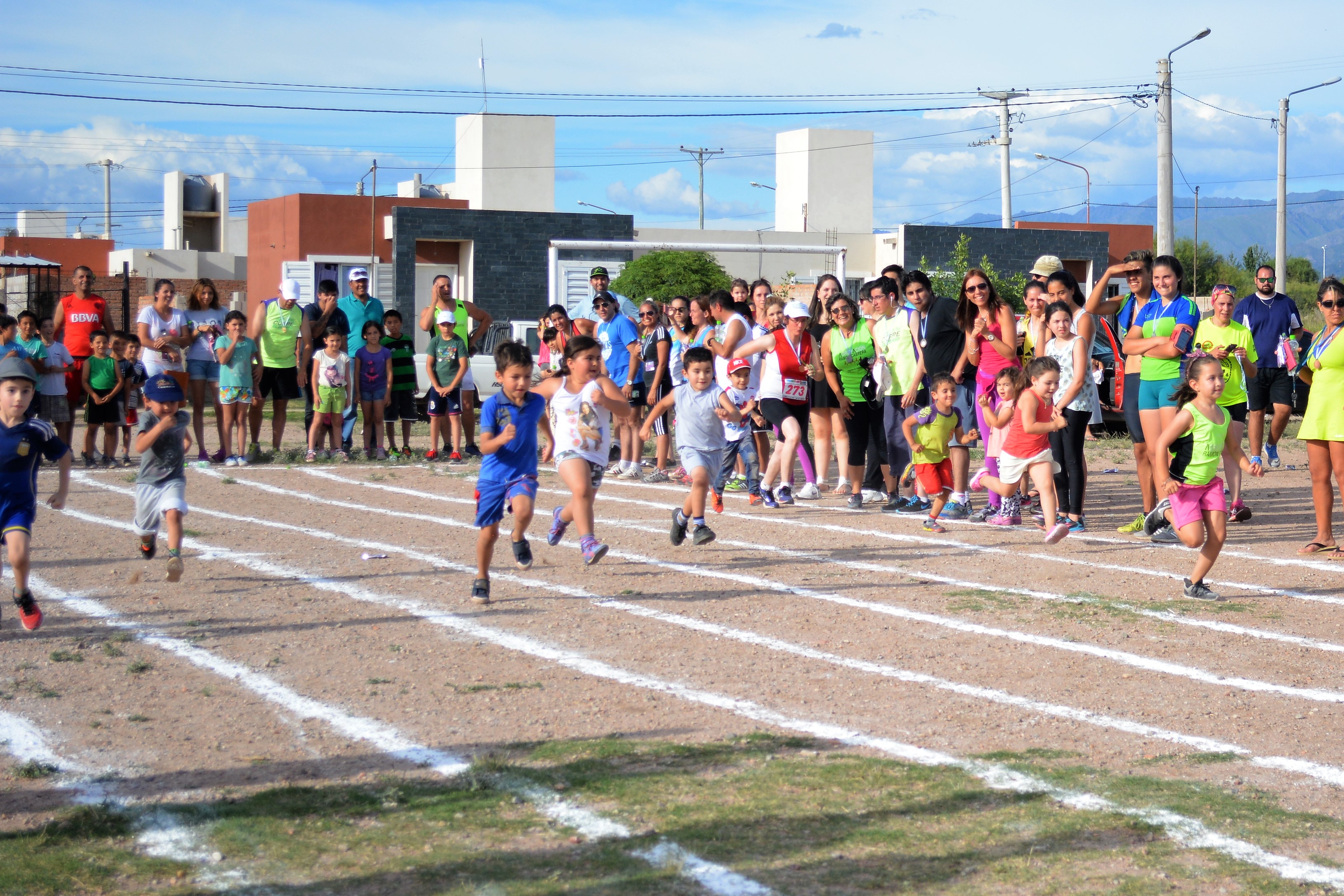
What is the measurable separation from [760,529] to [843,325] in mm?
2326

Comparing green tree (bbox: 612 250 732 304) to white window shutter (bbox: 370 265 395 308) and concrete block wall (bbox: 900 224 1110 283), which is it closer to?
white window shutter (bbox: 370 265 395 308)

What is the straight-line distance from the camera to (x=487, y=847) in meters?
4.28

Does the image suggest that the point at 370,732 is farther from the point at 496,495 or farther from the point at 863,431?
the point at 863,431

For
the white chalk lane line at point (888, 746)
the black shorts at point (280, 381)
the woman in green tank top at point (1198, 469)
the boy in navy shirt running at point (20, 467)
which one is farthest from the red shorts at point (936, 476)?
the black shorts at point (280, 381)

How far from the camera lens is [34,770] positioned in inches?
197

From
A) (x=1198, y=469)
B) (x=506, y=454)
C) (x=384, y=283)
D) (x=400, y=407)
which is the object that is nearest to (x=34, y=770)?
(x=506, y=454)

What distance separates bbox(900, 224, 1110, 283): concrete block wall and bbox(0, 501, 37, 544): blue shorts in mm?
39323

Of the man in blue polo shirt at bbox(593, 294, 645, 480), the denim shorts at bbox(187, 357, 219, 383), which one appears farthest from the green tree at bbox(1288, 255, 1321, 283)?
the denim shorts at bbox(187, 357, 219, 383)

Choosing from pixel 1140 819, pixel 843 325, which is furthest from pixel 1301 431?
pixel 1140 819

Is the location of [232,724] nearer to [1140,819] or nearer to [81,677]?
[81,677]

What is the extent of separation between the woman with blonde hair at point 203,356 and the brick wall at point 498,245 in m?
24.4

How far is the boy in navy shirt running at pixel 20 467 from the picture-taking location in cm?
714

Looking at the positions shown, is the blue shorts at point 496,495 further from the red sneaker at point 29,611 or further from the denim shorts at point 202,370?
the denim shorts at point 202,370

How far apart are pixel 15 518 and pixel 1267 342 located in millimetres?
12353
